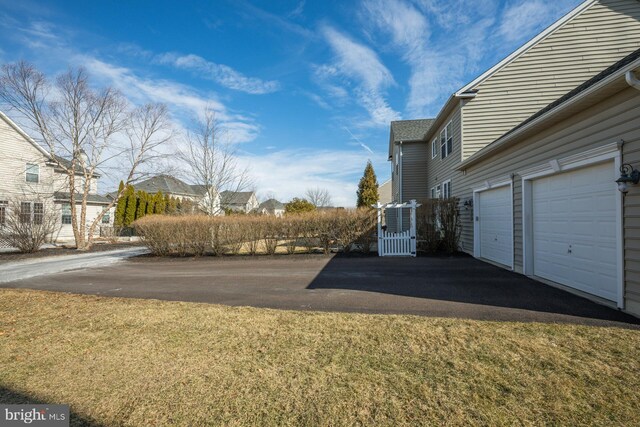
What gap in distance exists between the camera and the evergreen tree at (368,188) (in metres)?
31.3

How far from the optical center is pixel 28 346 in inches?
149

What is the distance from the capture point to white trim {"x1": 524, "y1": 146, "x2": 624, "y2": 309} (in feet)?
15.9

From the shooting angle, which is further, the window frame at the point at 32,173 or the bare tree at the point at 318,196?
the bare tree at the point at 318,196

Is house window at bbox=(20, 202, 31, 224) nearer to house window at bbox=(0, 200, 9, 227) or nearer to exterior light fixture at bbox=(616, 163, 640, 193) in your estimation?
house window at bbox=(0, 200, 9, 227)

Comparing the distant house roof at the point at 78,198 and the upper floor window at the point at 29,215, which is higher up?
the distant house roof at the point at 78,198

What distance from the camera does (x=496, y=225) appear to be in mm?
9539

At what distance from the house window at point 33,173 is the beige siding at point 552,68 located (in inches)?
1037

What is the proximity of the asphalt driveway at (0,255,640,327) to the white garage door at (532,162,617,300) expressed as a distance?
17.9 inches

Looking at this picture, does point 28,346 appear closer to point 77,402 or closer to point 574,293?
point 77,402

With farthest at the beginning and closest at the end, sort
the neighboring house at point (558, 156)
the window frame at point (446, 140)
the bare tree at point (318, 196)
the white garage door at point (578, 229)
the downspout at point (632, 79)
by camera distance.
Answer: the bare tree at point (318, 196) < the window frame at point (446, 140) < the white garage door at point (578, 229) < the neighboring house at point (558, 156) < the downspout at point (632, 79)

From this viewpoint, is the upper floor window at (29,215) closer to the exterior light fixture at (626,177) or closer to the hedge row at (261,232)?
the hedge row at (261,232)

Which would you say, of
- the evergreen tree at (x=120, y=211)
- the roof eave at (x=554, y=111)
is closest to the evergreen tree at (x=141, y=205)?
the evergreen tree at (x=120, y=211)

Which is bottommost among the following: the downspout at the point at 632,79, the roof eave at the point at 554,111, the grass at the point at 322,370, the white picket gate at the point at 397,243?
the grass at the point at 322,370

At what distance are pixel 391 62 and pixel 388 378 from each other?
14.0 metres
